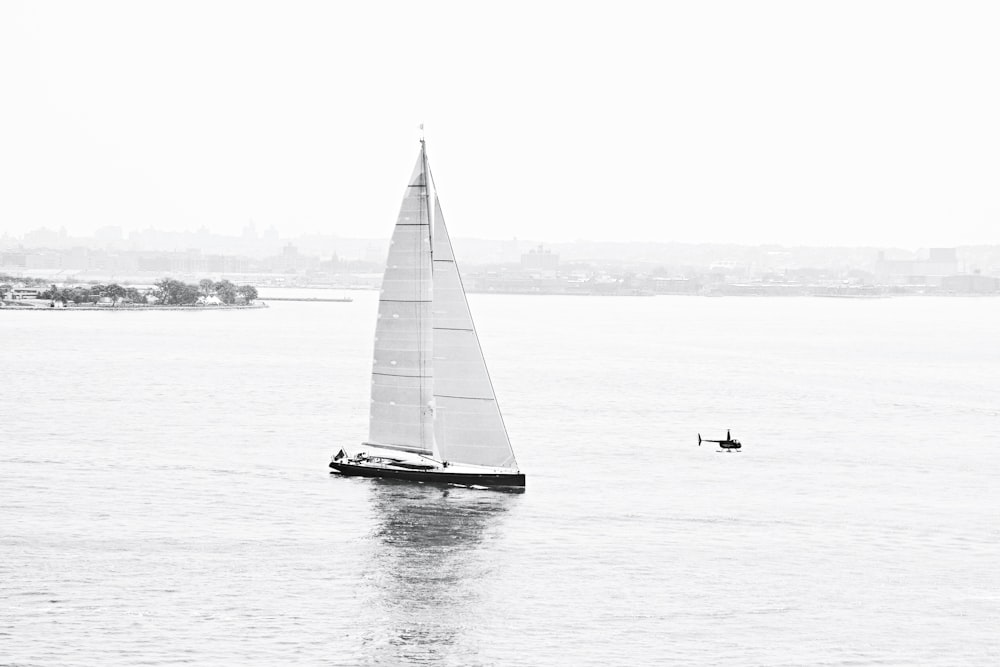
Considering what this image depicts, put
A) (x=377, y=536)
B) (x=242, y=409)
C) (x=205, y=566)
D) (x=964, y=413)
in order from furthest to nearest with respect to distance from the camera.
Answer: (x=964, y=413) → (x=242, y=409) → (x=377, y=536) → (x=205, y=566)

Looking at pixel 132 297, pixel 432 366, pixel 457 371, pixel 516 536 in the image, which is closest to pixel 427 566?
pixel 516 536

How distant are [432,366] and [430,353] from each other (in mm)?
Answer: 356

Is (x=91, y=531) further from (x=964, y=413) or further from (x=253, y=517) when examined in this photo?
(x=964, y=413)

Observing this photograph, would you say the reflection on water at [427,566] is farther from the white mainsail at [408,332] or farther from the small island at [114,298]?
the small island at [114,298]

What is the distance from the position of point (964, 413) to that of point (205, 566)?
4398 cm

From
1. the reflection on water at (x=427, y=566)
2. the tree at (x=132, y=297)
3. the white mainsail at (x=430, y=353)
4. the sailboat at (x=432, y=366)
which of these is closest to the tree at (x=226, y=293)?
the tree at (x=132, y=297)

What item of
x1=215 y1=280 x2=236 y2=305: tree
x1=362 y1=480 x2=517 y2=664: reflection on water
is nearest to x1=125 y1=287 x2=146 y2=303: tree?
x1=215 y1=280 x2=236 y2=305: tree

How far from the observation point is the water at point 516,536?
79.9 ft

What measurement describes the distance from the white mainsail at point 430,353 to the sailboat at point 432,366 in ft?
0.09

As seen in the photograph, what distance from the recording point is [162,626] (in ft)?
80.6

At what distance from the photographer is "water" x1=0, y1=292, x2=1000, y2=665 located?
24.4m

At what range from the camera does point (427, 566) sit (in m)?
28.8

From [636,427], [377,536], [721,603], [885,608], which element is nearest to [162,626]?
[377,536]

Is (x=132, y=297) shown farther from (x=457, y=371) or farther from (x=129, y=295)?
(x=457, y=371)
